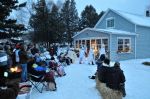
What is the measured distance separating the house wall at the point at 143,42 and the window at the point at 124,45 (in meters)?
1.46

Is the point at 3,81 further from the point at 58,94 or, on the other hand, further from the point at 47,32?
the point at 47,32

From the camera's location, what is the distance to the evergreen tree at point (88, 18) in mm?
52938

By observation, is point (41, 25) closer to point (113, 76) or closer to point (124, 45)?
point (124, 45)

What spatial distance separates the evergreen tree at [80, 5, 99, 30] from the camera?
52938 millimetres

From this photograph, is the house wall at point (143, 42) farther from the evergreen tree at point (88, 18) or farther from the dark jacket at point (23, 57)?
the evergreen tree at point (88, 18)

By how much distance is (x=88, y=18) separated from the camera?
176 ft

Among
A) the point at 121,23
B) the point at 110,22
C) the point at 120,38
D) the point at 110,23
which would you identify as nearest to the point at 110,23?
the point at 110,23

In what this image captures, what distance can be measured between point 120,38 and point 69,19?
88.5 feet

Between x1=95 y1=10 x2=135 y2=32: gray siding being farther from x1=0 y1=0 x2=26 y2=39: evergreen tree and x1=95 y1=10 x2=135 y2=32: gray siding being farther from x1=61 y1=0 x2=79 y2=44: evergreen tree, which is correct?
x1=61 y1=0 x2=79 y2=44: evergreen tree

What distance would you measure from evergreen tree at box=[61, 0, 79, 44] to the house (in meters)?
18.5

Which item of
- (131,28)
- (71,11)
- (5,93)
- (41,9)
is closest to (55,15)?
(41,9)

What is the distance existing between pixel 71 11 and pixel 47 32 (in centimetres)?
1487

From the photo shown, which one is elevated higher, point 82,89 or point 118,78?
point 118,78

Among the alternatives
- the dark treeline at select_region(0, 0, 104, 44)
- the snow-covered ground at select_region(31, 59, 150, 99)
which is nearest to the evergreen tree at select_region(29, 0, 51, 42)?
the dark treeline at select_region(0, 0, 104, 44)
